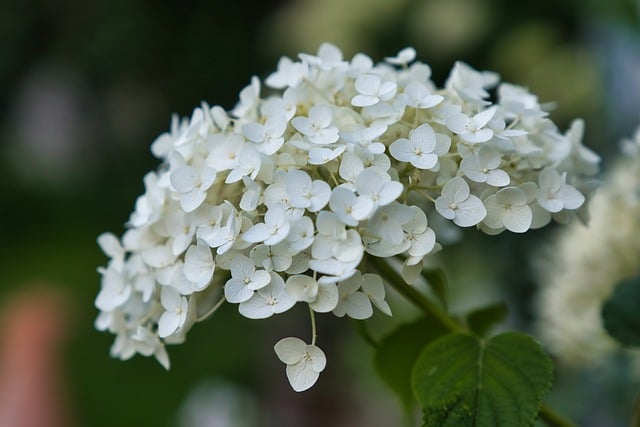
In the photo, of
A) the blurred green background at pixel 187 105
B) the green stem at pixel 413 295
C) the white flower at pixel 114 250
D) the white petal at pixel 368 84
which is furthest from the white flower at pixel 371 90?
the blurred green background at pixel 187 105

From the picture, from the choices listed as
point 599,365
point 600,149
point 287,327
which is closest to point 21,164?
point 287,327

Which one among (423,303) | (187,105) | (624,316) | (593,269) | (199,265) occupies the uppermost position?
(199,265)

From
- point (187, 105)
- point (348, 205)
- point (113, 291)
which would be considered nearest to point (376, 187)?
point (348, 205)

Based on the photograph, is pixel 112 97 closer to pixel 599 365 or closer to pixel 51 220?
pixel 51 220

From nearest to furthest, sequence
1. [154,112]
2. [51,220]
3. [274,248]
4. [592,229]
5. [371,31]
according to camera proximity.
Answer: [274,248], [592,229], [371,31], [154,112], [51,220]

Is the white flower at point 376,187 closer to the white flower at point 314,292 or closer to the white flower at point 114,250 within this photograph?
the white flower at point 314,292

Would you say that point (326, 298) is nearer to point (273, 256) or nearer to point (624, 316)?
point (273, 256)

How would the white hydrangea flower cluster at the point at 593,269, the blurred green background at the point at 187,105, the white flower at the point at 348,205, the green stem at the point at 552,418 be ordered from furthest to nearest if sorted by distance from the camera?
the blurred green background at the point at 187,105 < the white hydrangea flower cluster at the point at 593,269 < the green stem at the point at 552,418 < the white flower at the point at 348,205
